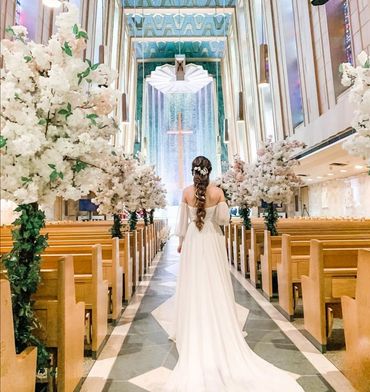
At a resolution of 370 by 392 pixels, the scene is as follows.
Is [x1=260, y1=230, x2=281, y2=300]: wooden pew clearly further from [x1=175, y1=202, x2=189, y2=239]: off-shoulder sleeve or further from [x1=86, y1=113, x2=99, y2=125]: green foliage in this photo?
[x1=86, y1=113, x2=99, y2=125]: green foliage

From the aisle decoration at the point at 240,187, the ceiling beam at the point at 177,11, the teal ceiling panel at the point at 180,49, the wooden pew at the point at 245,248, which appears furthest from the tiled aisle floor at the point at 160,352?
the teal ceiling panel at the point at 180,49

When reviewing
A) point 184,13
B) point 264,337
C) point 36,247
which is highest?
point 184,13

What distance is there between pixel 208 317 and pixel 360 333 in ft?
3.20

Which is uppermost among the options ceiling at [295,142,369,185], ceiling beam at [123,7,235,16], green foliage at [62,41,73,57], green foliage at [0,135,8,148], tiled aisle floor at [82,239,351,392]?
ceiling beam at [123,7,235,16]

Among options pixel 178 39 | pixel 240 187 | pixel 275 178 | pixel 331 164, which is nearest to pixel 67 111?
pixel 275 178

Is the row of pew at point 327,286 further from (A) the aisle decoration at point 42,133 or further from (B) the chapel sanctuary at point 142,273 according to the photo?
(A) the aisle decoration at point 42,133

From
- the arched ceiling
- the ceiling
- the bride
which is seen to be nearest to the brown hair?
the bride

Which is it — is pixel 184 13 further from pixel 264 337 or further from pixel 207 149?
pixel 264 337

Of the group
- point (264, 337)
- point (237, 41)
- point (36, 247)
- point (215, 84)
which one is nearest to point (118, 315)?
point (264, 337)

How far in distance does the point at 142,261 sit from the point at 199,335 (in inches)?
166

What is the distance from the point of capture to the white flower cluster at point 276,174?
5773mm

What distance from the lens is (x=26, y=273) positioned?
2.18 metres

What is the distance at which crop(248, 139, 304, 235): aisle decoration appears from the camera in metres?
5.78

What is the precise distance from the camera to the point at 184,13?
1781 centimetres
